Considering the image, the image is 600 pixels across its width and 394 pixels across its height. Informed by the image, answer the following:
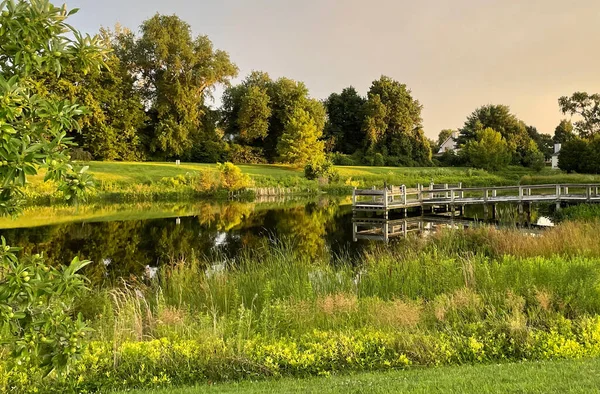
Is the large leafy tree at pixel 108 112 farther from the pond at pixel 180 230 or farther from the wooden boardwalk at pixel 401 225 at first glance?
the wooden boardwalk at pixel 401 225

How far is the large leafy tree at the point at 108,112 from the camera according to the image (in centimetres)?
4534

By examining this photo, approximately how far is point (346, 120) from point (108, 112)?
3364cm

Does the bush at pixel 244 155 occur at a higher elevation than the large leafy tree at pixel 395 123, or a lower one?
lower

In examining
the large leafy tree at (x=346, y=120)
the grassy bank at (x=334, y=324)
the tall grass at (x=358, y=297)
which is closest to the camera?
the grassy bank at (x=334, y=324)

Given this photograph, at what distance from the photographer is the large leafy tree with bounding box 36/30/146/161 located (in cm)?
4534

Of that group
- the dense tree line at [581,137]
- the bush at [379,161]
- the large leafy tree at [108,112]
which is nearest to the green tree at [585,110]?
the dense tree line at [581,137]

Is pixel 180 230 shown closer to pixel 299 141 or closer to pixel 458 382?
pixel 458 382

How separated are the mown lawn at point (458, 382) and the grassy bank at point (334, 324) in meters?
0.43

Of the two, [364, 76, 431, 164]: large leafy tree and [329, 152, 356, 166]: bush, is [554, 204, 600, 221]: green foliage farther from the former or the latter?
[364, 76, 431, 164]: large leafy tree

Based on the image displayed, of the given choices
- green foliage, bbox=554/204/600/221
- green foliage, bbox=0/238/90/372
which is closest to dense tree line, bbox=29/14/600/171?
green foliage, bbox=554/204/600/221

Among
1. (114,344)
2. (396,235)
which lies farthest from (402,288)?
(396,235)

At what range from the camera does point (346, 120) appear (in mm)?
69688

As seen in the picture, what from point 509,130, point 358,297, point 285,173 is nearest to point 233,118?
point 285,173

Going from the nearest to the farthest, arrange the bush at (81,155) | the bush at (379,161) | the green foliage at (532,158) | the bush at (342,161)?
the bush at (81,155), the green foliage at (532,158), the bush at (342,161), the bush at (379,161)
